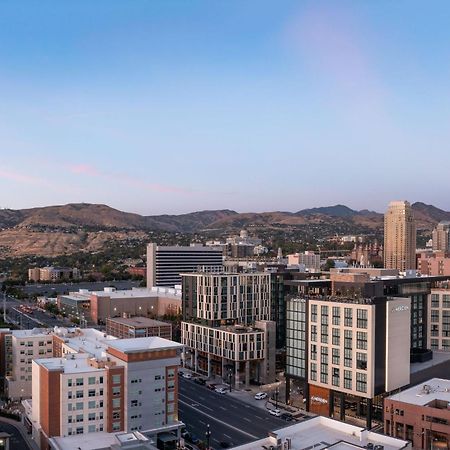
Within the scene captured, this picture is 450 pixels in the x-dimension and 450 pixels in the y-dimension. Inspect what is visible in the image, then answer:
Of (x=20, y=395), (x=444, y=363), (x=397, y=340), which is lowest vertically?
(x=20, y=395)

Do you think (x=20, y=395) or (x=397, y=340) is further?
(x=20, y=395)

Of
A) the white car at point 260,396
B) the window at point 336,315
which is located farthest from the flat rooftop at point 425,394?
the white car at point 260,396

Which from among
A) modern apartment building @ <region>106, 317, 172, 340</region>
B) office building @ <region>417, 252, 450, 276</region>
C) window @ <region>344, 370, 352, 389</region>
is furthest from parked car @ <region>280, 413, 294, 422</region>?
office building @ <region>417, 252, 450, 276</region>

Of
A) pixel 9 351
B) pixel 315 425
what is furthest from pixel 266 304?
pixel 315 425

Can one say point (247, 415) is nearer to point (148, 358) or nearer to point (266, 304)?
point (148, 358)

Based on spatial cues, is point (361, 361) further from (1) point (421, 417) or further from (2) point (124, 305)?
(2) point (124, 305)

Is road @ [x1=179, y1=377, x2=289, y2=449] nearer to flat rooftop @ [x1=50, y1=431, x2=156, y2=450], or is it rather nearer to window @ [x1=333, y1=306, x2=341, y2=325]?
flat rooftop @ [x1=50, y1=431, x2=156, y2=450]

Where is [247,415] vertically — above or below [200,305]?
below
